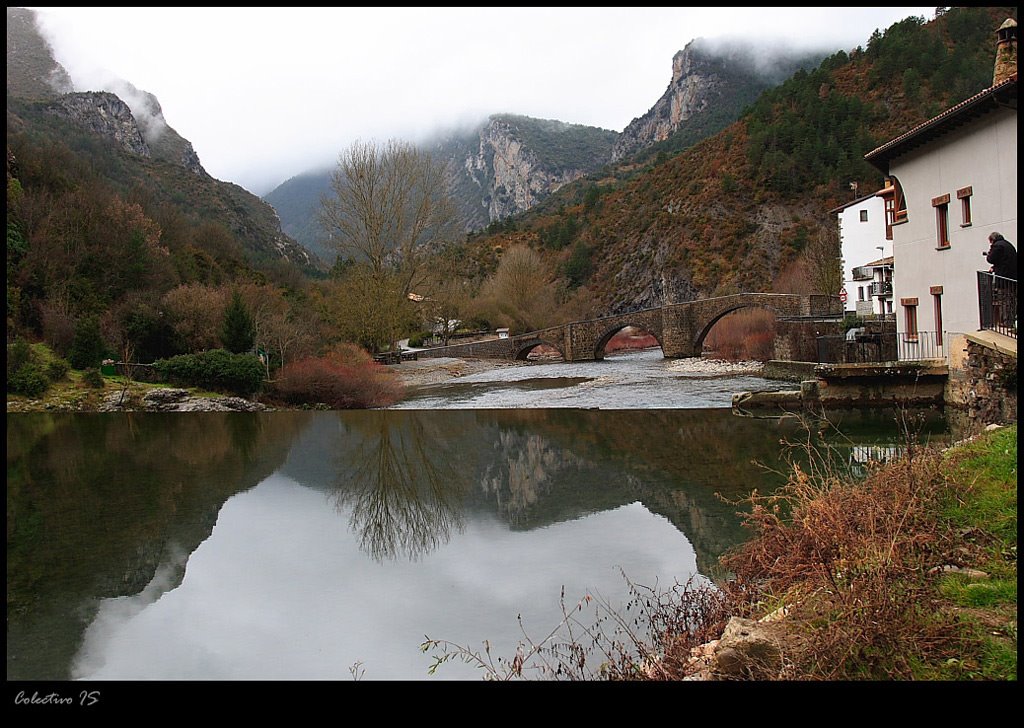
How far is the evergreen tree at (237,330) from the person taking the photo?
26328 mm

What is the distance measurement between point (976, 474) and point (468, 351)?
39470mm

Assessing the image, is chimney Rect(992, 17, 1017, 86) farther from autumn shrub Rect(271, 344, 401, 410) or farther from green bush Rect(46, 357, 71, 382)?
green bush Rect(46, 357, 71, 382)

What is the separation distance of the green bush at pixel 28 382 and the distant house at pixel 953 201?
2331 cm

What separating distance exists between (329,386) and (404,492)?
15.9 meters

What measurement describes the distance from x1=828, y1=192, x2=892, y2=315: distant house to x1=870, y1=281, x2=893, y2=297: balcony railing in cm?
108

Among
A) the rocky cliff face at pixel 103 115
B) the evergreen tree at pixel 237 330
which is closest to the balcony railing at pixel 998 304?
the evergreen tree at pixel 237 330

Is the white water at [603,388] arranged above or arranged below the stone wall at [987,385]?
below

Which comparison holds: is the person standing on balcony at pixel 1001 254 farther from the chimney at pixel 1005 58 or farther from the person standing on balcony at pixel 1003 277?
the chimney at pixel 1005 58

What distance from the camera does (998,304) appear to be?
1294 cm

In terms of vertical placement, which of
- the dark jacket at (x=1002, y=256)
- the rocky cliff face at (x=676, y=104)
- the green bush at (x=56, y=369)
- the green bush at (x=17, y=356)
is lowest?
the green bush at (x=56, y=369)

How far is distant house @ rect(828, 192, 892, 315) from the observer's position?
39000mm

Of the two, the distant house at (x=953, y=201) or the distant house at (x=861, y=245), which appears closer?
the distant house at (x=953, y=201)
